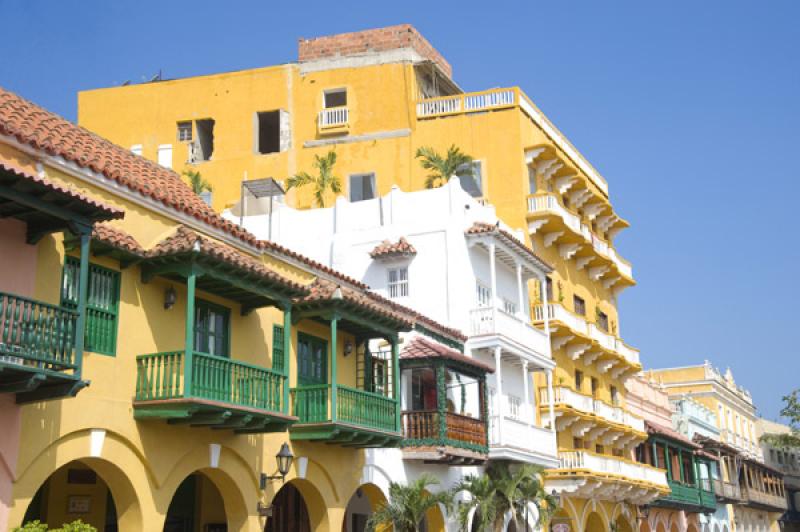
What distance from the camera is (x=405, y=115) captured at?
40.8 m

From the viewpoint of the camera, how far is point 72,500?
20328 millimetres

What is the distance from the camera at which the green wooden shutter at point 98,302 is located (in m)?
16.7

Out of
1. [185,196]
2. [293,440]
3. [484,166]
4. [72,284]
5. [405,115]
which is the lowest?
[293,440]

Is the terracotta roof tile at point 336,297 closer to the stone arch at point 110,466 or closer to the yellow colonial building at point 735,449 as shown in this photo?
the stone arch at point 110,466

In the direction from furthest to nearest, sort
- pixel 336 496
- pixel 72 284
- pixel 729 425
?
pixel 729 425, pixel 336 496, pixel 72 284

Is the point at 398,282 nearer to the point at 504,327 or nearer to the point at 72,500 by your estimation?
the point at 504,327

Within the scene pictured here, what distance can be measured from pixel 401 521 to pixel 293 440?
3.68 metres

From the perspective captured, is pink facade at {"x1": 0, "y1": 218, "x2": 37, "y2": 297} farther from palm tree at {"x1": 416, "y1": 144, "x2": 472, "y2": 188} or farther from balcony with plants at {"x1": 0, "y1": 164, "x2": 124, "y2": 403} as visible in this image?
palm tree at {"x1": 416, "y1": 144, "x2": 472, "y2": 188}

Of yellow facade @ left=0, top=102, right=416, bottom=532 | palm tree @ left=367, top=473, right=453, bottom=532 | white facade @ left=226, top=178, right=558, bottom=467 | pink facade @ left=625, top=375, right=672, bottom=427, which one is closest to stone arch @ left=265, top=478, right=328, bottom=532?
yellow facade @ left=0, top=102, right=416, bottom=532

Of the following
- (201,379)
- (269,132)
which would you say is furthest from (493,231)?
(269,132)

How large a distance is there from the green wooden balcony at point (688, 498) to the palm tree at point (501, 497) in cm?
2151

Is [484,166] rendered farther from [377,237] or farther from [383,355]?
[383,355]

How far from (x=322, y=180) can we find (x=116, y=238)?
22.6 meters

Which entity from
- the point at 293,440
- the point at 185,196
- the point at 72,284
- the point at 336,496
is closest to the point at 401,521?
the point at 336,496
